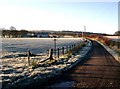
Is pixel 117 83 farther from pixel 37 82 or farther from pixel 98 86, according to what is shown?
pixel 37 82

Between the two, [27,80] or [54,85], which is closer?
[54,85]

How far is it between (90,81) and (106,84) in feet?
3.21

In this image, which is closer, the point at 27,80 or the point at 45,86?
the point at 45,86

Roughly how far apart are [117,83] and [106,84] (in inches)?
24.3

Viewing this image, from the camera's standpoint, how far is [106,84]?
1220cm

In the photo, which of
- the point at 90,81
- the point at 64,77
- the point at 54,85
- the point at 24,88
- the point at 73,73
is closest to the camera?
the point at 24,88

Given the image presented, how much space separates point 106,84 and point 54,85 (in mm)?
2336

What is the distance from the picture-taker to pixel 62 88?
11477 millimetres

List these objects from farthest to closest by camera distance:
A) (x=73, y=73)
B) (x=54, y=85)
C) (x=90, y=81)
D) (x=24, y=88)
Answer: (x=73, y=73) → (x=90, y=81) → (x=54, y=85) → (x=24, y=88)

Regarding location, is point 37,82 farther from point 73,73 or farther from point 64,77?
point 73,73

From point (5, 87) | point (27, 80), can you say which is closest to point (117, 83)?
point (27, 80)

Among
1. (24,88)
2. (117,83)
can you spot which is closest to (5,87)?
(24,88)

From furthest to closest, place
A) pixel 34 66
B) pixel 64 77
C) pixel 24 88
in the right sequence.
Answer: pixel 34 66 < pixel 64 77 < pixel 24 88

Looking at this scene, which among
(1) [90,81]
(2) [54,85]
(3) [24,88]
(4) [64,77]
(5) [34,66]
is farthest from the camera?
(5) [34,66]
